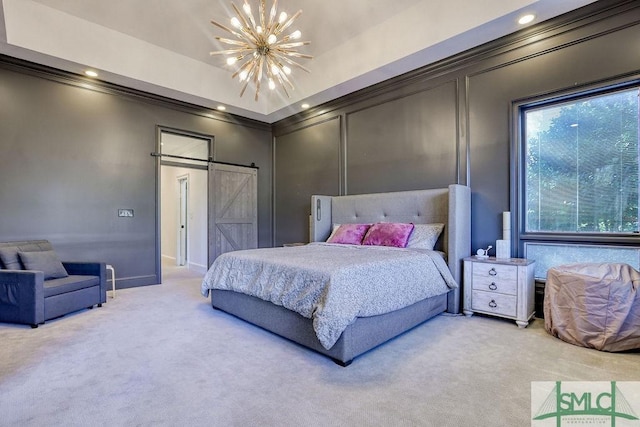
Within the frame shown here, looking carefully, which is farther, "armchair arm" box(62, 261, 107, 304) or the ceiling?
"armchair arm" box(62, 261, 107, 304)

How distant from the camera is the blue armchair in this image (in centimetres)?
299

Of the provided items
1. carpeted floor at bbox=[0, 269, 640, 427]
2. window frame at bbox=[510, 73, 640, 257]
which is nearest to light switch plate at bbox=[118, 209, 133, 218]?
carpeted floor at bbox=[0, 269, 640, 427]

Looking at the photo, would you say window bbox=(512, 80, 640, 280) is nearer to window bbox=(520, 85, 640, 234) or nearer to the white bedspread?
window bbox=(520, 85, 640, 234)

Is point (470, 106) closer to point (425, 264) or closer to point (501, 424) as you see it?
point (425, 264)

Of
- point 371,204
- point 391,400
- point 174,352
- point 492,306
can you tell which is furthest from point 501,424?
point 371,204

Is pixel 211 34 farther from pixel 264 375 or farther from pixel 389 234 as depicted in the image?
pixel 264 375

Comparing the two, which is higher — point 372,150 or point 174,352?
point 372,150

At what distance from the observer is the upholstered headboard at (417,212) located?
11.2 ft

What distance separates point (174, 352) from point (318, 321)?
122cm

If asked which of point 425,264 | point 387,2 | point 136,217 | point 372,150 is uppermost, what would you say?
point 387,2

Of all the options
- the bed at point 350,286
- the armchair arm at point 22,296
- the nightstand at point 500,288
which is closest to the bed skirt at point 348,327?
the bed at point 350,286

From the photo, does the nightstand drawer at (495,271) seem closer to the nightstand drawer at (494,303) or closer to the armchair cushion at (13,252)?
the nightstand drawer at (494,303)

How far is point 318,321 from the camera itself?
2.12 meters

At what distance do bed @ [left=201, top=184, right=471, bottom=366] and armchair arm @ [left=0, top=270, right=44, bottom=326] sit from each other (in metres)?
1.50
